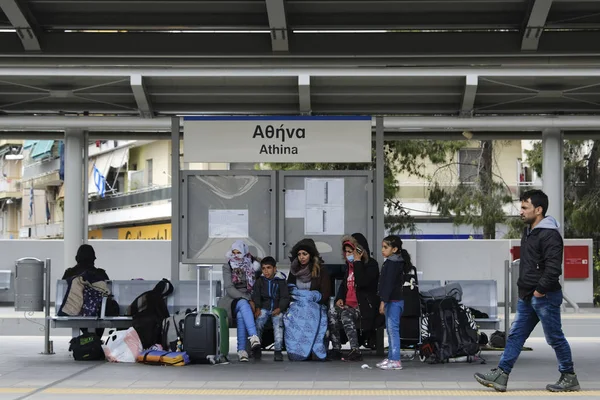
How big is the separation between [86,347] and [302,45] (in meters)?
4.10

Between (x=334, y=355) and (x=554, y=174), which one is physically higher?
(x=554, y=174)

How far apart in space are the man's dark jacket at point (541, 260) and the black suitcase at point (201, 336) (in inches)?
148

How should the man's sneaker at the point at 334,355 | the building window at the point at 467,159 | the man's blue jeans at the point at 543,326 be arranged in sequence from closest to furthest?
the man's blue jeans at the point at 543,326, the man's sneaker at the point at 334,355, the building window at the point at 467,159

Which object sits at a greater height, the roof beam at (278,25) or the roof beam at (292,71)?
the roof beam at (278,25)

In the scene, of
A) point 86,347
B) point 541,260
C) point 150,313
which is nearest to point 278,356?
point 150,313

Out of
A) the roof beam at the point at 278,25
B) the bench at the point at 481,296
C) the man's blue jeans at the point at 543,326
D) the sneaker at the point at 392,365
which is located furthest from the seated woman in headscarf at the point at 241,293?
the man's blue jeans at the point at 543,326

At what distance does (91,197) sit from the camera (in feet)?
187

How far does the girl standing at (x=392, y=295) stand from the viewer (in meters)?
11.1

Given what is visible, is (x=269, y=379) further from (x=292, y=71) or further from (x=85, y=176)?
(x=85, y=176)

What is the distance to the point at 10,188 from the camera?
67.4m

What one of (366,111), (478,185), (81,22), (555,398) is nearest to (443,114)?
(366,111)

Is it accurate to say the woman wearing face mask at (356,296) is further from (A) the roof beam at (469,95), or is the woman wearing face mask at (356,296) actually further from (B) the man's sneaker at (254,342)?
(A) the roof beam at (469,95)

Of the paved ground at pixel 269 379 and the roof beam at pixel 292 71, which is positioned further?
the roof beam at pixel 292 71

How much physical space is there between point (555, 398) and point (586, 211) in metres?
19.0
